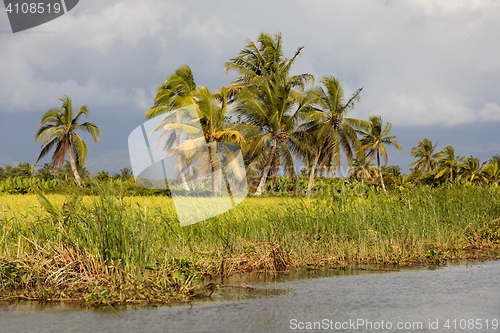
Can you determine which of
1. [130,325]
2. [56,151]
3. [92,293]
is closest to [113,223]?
[92,293]

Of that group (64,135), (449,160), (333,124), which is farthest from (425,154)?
(64,135)

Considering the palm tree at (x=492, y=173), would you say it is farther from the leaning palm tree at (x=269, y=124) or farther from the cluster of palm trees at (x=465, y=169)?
the leaning palm tree at (x=269, y=124)

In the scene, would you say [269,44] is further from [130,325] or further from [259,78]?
[130,325]

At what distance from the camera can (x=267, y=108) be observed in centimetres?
2933

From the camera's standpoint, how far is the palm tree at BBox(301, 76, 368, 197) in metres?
31.8

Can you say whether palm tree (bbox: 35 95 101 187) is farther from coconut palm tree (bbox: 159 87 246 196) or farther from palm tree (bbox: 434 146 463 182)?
palm tree (bbox: 434 146 463 182)

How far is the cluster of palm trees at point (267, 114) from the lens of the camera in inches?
1102

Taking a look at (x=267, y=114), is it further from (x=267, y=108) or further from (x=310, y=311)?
(x=310, y=311)

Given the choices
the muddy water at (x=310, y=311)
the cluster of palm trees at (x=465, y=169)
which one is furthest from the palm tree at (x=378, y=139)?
the muddy water at (x=310, y=311)

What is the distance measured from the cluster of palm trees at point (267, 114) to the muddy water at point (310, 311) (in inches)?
859

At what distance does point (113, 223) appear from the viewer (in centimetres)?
Result: 479

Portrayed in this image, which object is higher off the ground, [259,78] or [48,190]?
[259,78]

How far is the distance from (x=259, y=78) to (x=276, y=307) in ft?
101

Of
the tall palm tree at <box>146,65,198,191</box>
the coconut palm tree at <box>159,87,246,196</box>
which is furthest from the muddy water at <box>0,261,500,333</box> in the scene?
the tall palm tree at <box>146,65,198,191</box>
